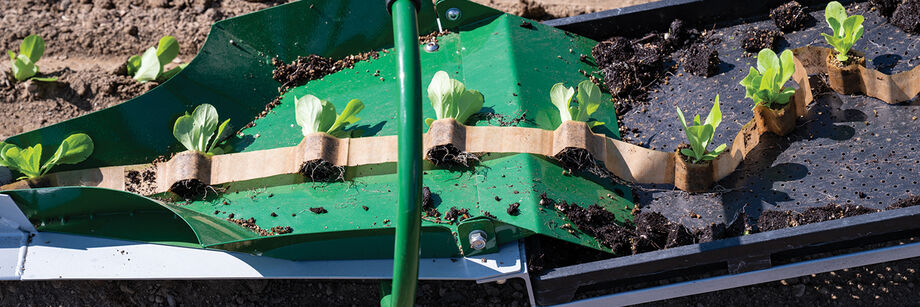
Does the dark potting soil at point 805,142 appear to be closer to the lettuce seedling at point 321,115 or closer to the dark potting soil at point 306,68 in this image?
the lettuce seedling at point 321,115

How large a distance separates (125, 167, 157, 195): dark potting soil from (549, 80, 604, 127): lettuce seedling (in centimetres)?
152

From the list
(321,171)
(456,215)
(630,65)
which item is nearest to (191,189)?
(321,171)

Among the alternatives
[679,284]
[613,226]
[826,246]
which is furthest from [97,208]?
[826,246]

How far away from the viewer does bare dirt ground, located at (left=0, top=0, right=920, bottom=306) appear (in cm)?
332

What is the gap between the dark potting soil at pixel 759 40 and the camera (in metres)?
3.66

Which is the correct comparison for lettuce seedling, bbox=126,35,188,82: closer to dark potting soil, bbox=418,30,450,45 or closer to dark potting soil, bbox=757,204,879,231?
dark potting soil, bbox=418,30,450,45

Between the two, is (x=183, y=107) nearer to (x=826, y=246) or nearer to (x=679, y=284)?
(x=679, y=284)

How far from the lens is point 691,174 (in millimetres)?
3221

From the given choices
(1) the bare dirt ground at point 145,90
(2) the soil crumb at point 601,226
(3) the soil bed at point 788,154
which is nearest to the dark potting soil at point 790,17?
(3) the soil bed at point 788,154

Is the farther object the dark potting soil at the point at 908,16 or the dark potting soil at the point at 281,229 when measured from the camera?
the dark potting soil at the point at 908,16

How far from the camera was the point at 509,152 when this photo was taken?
10.8 feet

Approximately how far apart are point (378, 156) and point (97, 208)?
3.23ft

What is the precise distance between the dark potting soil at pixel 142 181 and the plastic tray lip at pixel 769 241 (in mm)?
1527

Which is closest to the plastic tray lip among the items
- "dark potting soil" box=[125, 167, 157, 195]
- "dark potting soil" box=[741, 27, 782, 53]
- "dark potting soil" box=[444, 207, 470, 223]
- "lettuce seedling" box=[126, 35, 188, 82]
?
"dark potting soil" box=[444, 207, 470, 223]
